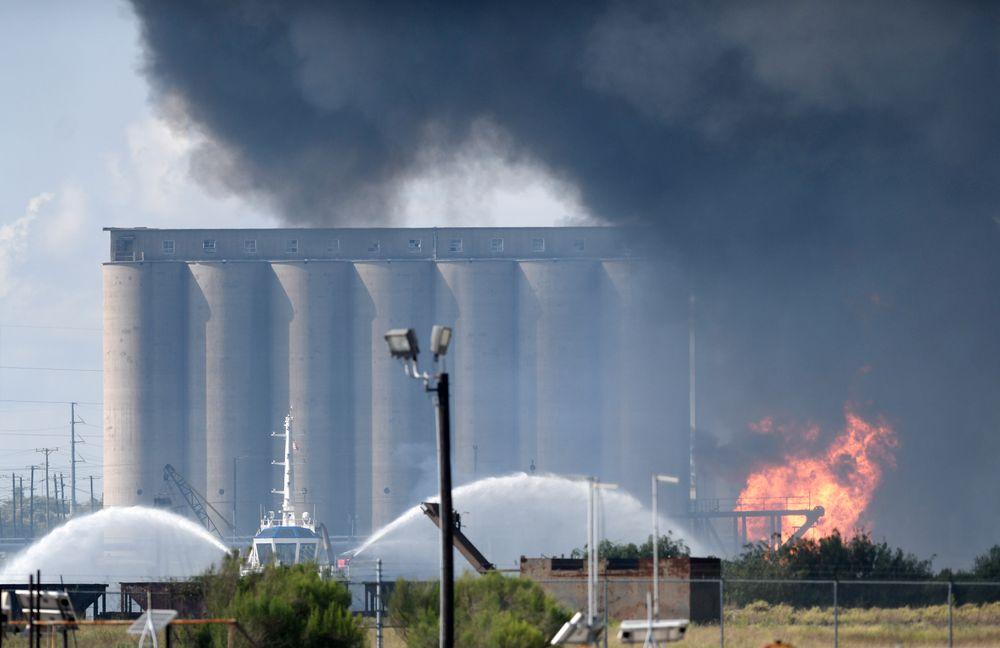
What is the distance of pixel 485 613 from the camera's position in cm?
3150

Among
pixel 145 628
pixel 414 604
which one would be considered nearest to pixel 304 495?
pixel 414 604

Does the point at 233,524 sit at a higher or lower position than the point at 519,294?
lower

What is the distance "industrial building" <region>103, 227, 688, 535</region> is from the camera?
4503 inches

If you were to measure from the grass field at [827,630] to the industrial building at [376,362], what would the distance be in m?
67.2

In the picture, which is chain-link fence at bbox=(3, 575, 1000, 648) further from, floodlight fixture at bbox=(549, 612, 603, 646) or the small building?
floodlight fixture at bbox=(549, 612, 603, 646)

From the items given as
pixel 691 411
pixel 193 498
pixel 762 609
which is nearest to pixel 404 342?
pixel 762 609

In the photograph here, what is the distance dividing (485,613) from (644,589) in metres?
12.3

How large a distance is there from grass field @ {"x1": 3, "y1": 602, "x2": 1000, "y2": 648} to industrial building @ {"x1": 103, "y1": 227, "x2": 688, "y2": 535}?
2645 inches

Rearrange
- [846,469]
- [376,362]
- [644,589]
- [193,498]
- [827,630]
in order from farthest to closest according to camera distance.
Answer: [193,498], [376,362], [846,469], [644,589], [827,630]

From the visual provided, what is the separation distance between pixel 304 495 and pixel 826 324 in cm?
3748

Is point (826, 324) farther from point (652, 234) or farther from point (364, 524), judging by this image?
point (364, 524)

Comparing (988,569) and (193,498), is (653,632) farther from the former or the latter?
(193,498)

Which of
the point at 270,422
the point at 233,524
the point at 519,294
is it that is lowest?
the point at 233,524

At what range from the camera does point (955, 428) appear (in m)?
103
